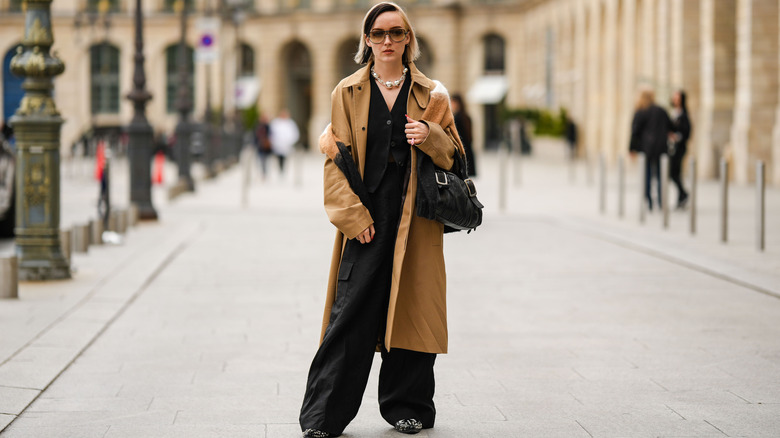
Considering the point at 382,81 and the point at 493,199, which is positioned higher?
the point at 382,81

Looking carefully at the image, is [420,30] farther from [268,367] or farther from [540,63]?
[268,367]

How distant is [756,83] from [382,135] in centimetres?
2441

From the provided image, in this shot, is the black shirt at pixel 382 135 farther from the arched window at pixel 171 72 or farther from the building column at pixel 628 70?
the arched window at pixel 171 72

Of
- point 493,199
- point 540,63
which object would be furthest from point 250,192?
point 540,63

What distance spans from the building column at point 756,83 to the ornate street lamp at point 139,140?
1478 cm

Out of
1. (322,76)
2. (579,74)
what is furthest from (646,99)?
(322,76)

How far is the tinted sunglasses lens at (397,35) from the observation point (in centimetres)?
554

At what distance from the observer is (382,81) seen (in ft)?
18.6

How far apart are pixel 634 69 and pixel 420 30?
28275 millimetres

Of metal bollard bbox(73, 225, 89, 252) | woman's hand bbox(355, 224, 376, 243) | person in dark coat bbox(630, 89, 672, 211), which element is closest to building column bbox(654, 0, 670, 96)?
person in dark coat bbox(630, 89, 672, 211)

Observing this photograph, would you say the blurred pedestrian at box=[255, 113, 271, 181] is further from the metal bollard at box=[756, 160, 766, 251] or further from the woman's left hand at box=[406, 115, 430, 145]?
the woman's left hand at box=[406, 115, 430, 145]

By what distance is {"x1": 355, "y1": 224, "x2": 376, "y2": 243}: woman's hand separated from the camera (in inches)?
219

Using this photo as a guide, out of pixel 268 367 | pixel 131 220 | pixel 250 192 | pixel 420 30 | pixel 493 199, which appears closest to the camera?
pixel 268 367

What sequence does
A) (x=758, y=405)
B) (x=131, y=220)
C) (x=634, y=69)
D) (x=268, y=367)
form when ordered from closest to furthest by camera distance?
(x=758, y=405), (x=268, y=367), (x=131, y=220), (x=634, y=69)
